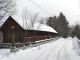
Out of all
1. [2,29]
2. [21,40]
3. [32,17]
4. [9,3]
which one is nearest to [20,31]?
[21,40]

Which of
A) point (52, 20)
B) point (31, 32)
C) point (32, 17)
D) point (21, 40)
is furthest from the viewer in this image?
point (52, 20)

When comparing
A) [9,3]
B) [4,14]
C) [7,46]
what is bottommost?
[7,46]

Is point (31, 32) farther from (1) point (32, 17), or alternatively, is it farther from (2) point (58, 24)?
(2) point (58, 24)

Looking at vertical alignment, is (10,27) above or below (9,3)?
below

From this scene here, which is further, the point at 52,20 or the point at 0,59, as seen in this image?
the point at 52,20

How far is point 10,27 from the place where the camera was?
3488cm

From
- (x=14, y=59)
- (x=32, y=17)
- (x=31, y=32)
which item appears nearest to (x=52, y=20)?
(x=32, y=17)

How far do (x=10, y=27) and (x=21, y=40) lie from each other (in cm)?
421

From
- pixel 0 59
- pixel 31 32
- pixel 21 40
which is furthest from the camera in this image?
pixel 31 32

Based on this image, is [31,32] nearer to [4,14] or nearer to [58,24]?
[4,14]

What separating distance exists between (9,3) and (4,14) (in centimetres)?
284

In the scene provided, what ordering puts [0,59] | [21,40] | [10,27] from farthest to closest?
1. [10,27]
2. [21,40]
3. [0,59]

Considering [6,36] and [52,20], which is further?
[52,20]

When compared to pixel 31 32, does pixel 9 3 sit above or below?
above
